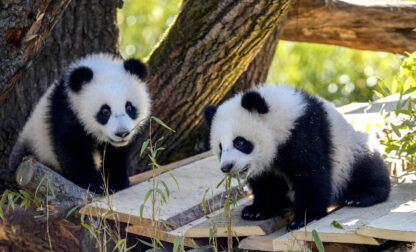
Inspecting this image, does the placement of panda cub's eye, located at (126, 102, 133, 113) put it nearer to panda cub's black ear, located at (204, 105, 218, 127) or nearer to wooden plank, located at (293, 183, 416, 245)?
panda cub's black ear, located at (204, 105, 218, 127)

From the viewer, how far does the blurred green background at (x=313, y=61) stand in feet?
31.1

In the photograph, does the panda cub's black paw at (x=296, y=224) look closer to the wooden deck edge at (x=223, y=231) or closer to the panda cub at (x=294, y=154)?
the panda cub at (x=294, y=154)

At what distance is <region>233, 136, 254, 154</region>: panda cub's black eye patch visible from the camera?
145 inches

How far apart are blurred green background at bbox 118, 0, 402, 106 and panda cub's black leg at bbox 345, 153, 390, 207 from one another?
5231mm

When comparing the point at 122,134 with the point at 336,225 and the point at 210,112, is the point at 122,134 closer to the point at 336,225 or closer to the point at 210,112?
the point at 210,112

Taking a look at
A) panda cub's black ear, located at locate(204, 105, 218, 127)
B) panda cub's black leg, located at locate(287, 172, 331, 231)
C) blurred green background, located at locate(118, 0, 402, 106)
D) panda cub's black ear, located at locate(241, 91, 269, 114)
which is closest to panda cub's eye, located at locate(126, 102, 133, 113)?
panda cub's black ear, located at locate(204, 105, 218, 127)

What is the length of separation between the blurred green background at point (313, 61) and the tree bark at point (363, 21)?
9.36ft

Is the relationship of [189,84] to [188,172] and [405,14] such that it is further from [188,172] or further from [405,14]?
[405,14]

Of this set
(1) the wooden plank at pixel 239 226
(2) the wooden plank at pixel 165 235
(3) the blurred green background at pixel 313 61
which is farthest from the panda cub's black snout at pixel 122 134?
(3) the blurred green background at pixel 313 61

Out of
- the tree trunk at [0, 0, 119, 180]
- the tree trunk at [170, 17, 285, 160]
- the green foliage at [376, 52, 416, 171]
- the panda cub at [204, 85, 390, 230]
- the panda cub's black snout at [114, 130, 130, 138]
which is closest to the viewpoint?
the panda cub at [204, 85, 390, 230]

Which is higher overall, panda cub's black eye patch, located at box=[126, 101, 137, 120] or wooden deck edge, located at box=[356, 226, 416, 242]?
wooden deck edge, located at box=[356, 226, 416, 242]

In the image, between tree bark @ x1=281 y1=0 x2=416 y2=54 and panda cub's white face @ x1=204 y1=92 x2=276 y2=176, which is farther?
tree bark @ x1=281 y1=0 x2=416 y2=54

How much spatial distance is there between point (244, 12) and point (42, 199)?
2073 mm

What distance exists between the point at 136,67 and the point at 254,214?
1705 millimetres
